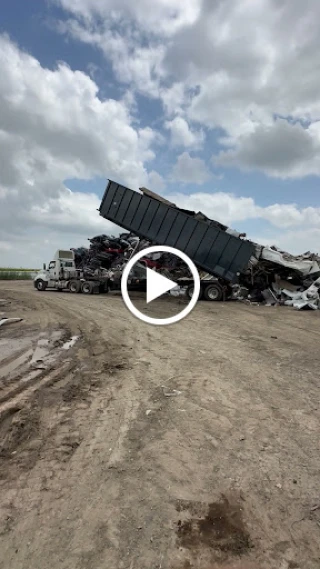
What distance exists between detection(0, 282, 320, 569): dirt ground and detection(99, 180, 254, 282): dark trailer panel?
9.32 metres

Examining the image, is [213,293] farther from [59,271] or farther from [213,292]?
[59,271]

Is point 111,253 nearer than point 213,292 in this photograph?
No

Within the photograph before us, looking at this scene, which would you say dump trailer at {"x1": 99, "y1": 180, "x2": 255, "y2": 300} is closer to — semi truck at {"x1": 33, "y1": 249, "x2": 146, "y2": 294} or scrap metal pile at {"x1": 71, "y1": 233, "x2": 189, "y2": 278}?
scrap metal pile at {"x1": 71, "y1": 233, "x2": 189, "y2": 278}

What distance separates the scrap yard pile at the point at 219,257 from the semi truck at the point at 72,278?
3.04m

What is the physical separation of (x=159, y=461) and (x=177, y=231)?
14.0 meters

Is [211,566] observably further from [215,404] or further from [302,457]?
[215,404]

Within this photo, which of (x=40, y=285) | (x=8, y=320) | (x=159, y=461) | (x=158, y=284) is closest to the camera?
(x=159, y=461)

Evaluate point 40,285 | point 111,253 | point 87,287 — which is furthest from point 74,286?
point 111,253

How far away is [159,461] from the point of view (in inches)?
133

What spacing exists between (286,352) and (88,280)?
15.4 meters

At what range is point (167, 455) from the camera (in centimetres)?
350

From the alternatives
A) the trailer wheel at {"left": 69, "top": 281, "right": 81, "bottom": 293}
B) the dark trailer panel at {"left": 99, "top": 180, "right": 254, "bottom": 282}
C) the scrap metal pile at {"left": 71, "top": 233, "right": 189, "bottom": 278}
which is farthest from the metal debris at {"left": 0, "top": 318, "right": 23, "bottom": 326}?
the trailer wheel at {"left": 69, "top": 281, "right": 81, "bottom": 293}

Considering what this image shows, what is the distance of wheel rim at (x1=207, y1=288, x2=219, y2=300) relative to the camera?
17141 millimetres

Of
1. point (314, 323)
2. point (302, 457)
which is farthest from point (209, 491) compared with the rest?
point (314, 323)
